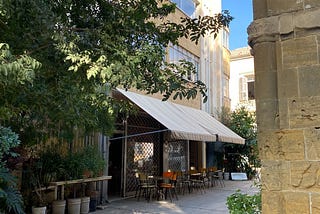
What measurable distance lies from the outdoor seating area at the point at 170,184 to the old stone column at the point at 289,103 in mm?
8827

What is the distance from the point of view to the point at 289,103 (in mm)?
3330

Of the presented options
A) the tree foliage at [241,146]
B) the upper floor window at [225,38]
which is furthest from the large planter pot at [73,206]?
the upper floor window at [225,38]

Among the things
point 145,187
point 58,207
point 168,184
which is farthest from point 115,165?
point 58,207

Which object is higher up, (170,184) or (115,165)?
(115,165)

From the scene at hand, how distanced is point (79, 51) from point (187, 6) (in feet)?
53.0

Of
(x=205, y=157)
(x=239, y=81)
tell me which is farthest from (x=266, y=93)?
(x=239, y=81)

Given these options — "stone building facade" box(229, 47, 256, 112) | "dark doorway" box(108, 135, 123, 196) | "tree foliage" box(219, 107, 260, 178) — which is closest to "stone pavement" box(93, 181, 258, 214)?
"dark doorway" box(108, 135, 123, 196)

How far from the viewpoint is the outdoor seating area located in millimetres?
12109

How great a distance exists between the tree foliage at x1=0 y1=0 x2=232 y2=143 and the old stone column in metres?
0.89

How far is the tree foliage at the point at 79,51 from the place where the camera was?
3246 mm

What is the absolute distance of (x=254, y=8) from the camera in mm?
3670

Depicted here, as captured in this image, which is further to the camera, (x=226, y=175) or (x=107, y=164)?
(x=226, y=175)

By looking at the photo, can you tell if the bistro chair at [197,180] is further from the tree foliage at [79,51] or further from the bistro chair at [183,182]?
the tree foliage at [79,51]

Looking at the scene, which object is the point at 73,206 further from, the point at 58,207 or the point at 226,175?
the point at 226,175
